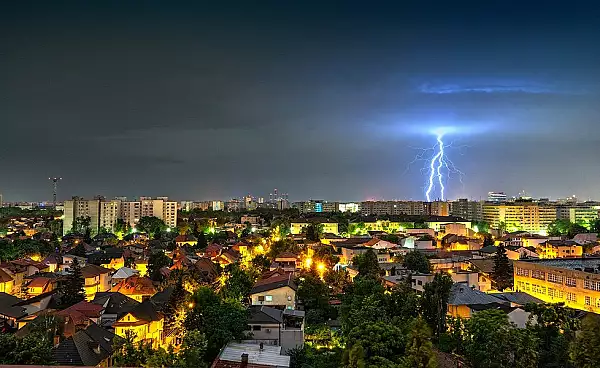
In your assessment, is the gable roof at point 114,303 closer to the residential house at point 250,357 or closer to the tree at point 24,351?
the tree at point 24,351

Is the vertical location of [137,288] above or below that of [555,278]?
below

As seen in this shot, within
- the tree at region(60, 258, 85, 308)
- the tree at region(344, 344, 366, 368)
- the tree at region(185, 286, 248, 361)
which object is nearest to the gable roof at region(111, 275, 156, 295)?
the tree at region(60, 258, 85, 308)

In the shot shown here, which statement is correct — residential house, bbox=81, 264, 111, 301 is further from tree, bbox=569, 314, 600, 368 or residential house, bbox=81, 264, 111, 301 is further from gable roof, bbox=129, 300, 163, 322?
tree, bbox=569, 314, 600, 368

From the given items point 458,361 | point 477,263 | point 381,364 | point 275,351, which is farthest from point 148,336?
point 477,263

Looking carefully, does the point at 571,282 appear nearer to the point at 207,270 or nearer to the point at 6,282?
the point at 207,270

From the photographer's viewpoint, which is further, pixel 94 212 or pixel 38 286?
pixel 94 212

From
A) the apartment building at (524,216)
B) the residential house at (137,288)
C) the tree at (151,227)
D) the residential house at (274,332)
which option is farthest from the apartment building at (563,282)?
the apartment building at (524,216)

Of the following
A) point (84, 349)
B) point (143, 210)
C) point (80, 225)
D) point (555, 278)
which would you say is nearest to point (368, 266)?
point (555, 278)
